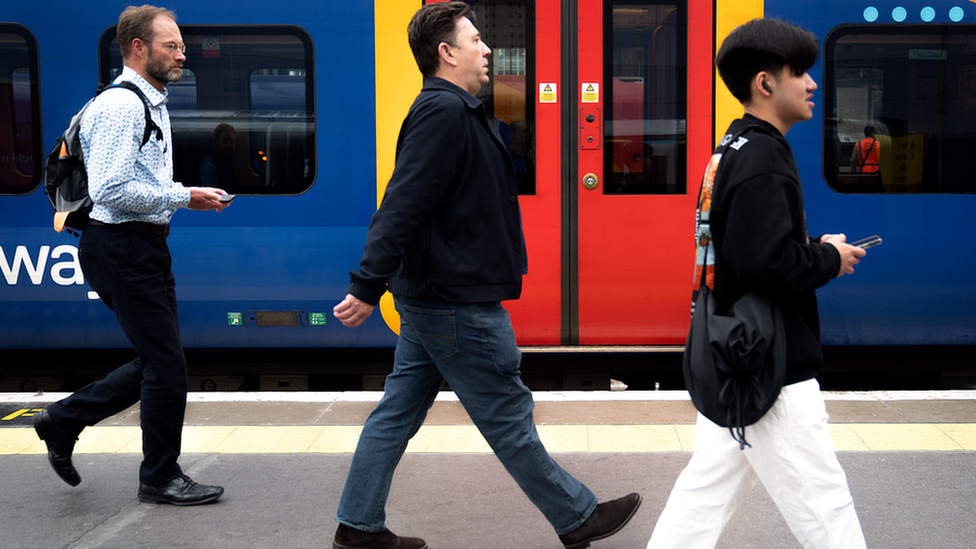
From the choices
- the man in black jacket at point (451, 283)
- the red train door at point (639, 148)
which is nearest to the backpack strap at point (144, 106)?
the man in black jacket at point (451, 283)

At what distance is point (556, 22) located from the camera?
201 inches

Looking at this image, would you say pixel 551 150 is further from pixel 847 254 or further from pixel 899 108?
pixel 847 254

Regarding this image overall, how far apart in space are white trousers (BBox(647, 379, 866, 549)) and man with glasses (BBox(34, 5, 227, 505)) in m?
1.94

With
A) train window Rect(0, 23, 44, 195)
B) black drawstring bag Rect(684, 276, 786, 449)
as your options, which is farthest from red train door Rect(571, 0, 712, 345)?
train window Rect(0, 23, 44, 195)

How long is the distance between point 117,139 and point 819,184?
157 inches

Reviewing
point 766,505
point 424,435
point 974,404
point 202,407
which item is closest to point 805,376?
point 766,505

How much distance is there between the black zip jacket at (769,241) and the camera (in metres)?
1.95

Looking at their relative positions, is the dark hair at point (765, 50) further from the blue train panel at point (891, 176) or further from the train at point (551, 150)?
the blue train panel at point (891, 176)

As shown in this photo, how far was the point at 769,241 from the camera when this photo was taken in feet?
6.39

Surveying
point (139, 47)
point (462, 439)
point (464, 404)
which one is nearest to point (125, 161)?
point (139, 47)

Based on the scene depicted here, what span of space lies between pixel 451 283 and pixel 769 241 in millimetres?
954

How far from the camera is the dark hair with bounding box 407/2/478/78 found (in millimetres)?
2586

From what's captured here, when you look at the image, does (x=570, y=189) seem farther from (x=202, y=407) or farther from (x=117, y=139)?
(x=117, y=139)

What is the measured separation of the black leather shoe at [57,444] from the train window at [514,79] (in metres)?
2.86
